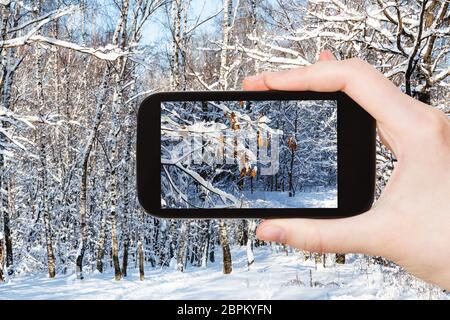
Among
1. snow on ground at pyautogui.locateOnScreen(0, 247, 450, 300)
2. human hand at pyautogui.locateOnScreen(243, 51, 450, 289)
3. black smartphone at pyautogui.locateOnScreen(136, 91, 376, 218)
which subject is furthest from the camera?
snow on ground at pyautogui.locateOnScreen(0, 247, 450, 300)

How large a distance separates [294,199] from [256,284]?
4.38m

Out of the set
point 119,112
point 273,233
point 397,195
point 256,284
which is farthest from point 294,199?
point 119,112

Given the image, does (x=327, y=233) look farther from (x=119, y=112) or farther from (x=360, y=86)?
(x=119, y=112)

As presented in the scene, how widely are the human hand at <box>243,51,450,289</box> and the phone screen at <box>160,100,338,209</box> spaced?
7.7 inches

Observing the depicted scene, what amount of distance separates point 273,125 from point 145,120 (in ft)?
2.62

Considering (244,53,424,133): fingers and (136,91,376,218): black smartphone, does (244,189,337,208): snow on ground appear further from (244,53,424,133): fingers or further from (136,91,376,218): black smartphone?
(244,53,424,133): fingers

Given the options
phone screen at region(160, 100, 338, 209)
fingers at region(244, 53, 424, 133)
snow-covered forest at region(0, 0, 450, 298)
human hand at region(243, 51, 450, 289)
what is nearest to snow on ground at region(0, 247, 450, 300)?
snow-covered forest at region(0, 0, 450, 298)

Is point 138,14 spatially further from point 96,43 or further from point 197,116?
point 197,116

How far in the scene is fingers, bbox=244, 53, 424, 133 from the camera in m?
1.08

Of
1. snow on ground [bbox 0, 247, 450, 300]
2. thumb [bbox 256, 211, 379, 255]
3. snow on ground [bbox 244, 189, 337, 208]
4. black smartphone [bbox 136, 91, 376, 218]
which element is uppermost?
black smartphone [bbox 136, 91, 376, 218]

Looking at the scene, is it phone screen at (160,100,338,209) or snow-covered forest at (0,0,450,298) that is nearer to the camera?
phone screen at (160,100,338,209)

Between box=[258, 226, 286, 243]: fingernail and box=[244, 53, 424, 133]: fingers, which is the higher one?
box=[244, 53, 424, 133]: fingers

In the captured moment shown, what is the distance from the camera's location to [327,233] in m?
1.14

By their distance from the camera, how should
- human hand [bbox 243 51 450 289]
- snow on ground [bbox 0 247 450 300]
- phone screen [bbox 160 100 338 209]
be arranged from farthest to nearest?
snow on ground [bbox 0 247 450 300]
phone screen [bbox 160 100 338 209]
human hand [bbox 243 51 450 289]
